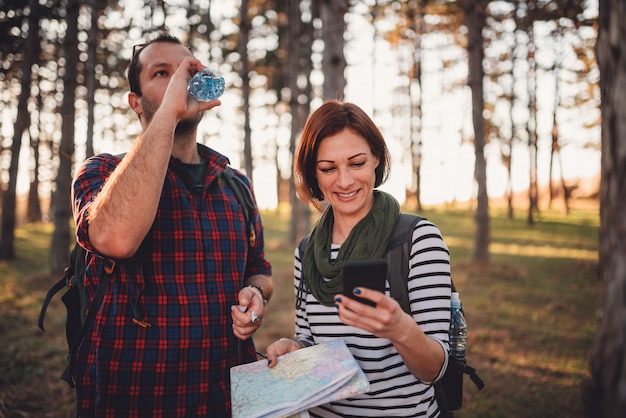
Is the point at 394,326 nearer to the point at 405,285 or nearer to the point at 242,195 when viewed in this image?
the point at 405,285

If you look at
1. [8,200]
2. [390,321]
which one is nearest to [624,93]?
[390,321]

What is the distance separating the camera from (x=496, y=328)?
6.61 metres

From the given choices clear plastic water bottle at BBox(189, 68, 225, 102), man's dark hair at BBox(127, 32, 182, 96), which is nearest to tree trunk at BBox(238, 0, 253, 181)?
man's dark hair at BBox(127, 32, 182, 96)

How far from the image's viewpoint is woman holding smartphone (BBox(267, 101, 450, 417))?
70.6 inches

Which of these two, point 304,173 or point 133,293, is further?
point 304,173

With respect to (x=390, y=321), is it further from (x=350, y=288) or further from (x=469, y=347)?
(x=469, y=347)

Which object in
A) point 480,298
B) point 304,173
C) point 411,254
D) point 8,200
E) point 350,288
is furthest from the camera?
point 8,200

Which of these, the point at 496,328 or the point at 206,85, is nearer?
the point at 206,85

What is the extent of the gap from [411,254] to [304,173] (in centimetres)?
76

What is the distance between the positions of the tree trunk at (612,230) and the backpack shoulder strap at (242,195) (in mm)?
1833

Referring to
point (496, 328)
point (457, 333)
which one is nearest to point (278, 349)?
point (457, 333)

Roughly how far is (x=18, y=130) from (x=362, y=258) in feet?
40.6

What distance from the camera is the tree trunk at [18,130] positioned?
32.4 ft

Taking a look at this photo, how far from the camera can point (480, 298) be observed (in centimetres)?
809
